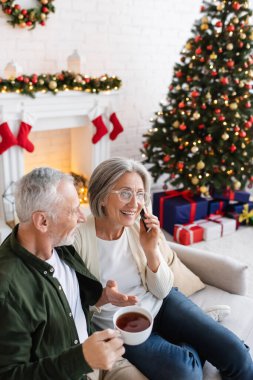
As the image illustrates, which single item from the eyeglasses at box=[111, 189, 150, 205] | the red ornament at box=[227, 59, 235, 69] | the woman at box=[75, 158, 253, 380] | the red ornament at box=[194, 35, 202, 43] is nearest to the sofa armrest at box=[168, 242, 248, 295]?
the woman at box=[75, 158, 253, 380]

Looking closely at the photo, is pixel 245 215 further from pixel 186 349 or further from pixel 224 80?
pixel 186 349

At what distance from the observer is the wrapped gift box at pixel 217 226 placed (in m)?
3.48

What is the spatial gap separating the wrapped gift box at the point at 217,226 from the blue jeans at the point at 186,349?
1865mm

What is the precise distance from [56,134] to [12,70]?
90cm

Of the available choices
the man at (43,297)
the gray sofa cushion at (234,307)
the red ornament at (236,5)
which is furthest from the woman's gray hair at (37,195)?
the red ornament at (236,5)

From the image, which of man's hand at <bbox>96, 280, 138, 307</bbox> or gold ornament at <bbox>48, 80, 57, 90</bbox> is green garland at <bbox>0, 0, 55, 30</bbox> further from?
man's hand at <bbox>96, 280, 138, 307</bbox>

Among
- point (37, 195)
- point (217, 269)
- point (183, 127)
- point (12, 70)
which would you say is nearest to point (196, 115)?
point (183, 127)

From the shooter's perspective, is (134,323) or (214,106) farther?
(214,106)

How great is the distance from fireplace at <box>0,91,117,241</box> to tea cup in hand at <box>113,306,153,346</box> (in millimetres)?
2221

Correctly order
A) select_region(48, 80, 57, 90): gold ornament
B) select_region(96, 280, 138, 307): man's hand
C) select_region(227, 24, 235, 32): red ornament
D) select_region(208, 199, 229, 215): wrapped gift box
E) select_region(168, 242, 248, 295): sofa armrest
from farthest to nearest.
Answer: select_region(208, 199, 229, 215): wrapped gift box, select_region(227, 24, 235, 32): red ornament, select_region(48, 80, 57, 90): gold ornament, select_region(168, 242, 248, 295): sofa armrest, select_region(96, 280, 138, 307): man's hand

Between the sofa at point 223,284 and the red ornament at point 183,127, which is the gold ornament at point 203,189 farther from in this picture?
the sofa at point 223,284

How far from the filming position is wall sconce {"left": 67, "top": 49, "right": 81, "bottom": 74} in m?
3.28

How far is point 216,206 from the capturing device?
3.71 metres

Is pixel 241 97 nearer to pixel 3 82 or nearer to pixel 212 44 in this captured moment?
pixel 212 44
